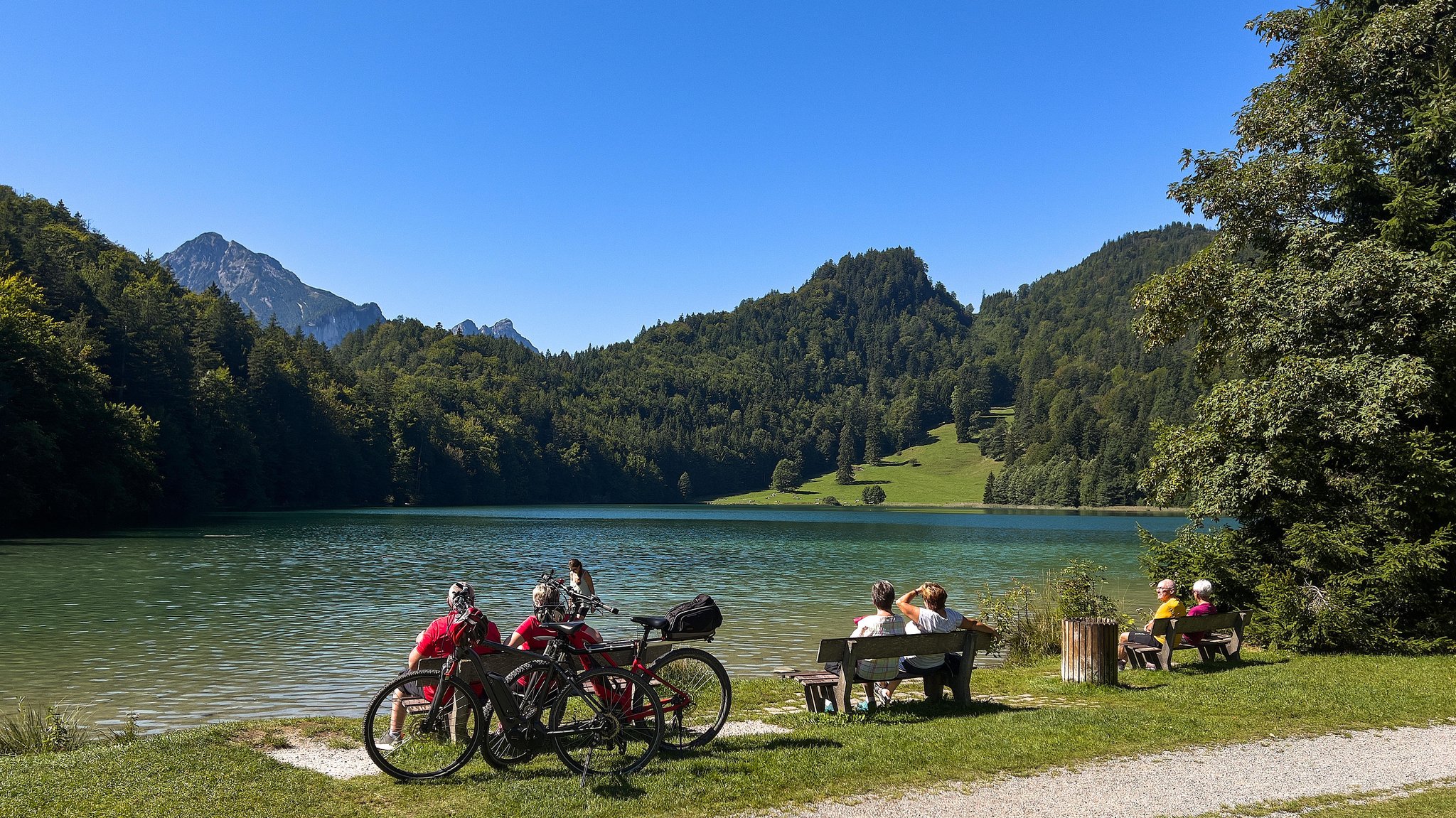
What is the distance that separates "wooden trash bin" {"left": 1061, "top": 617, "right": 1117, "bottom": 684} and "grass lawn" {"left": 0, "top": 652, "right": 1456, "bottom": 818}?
0.25 metres

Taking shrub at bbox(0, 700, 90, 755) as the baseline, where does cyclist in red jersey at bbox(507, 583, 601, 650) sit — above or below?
above

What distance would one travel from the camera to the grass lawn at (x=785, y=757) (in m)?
7.10

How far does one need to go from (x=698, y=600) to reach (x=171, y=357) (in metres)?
95.7

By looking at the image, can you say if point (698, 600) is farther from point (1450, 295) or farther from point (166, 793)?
point (1450, 295)

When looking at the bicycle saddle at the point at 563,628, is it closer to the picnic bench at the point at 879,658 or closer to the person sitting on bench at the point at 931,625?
the picnic bench at the point at 879,658

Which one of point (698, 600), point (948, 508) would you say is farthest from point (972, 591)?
point (948, 508)

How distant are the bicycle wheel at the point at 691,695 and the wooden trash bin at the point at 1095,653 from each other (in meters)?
5.45

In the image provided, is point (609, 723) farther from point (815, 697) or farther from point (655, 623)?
point (815, 697)

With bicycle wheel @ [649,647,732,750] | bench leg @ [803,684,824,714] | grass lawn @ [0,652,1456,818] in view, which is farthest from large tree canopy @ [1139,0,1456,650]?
bicycle wheel @ [649,647,732,750]

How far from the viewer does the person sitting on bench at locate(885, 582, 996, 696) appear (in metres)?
11.1

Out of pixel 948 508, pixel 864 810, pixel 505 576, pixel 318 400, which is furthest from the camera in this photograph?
pixel 948 508

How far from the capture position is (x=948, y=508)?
569 feet

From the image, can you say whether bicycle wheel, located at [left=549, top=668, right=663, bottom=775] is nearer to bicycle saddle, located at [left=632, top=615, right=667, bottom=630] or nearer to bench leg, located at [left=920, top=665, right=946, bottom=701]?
bicycle saddle, located at [left=632, top=615, right=667, bottom=630]

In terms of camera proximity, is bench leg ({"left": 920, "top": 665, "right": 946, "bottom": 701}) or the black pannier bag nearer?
the black pannier bag
